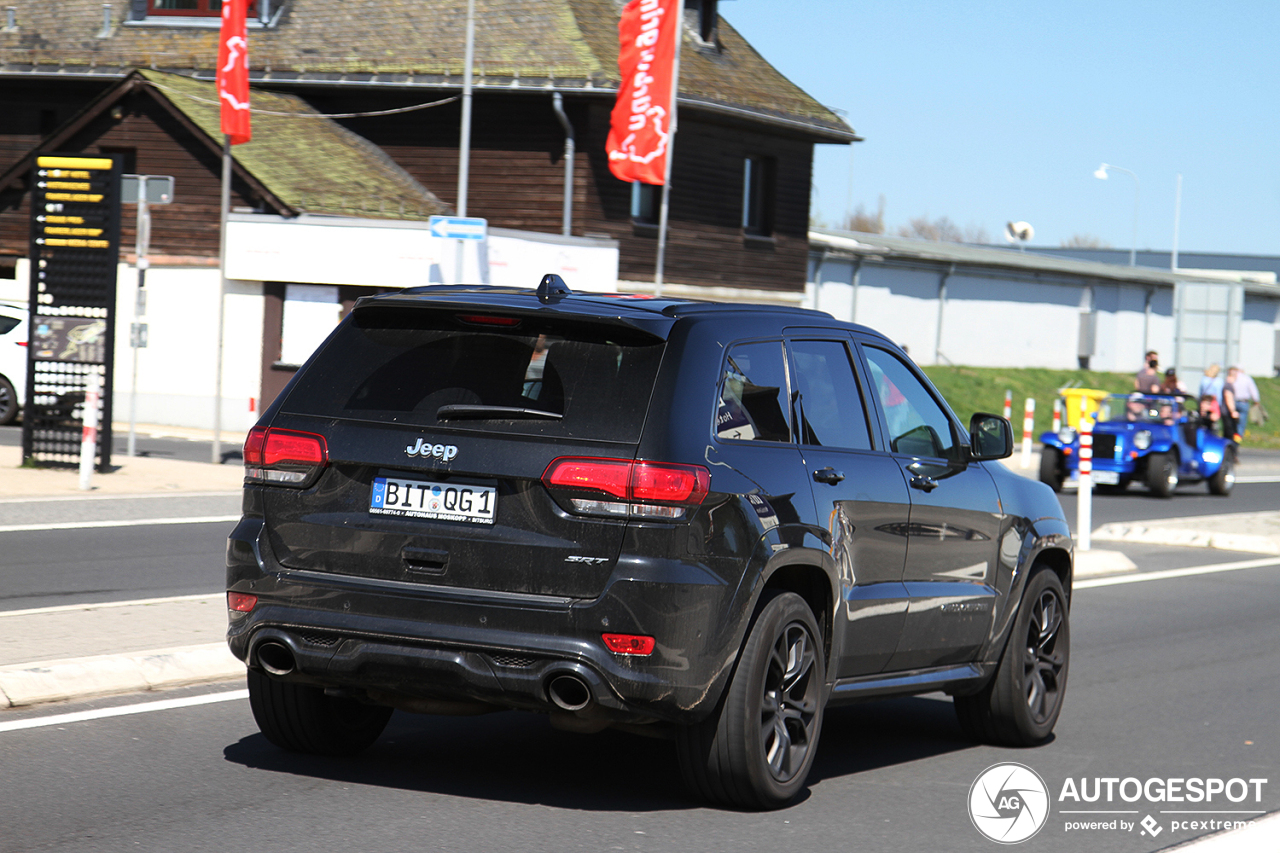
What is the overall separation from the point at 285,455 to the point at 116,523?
9657mm

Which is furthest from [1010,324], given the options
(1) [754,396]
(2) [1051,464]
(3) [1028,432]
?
(1) [754,396]

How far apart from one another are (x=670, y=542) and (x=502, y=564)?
1.81 ft

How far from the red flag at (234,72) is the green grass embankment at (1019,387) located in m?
22.1

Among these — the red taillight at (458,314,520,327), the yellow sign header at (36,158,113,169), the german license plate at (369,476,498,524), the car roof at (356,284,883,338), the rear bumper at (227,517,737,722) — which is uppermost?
the yellow sign header at (36,158,113,169)

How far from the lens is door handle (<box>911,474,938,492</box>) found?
22.0ft

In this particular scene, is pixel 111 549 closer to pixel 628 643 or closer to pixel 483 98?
pixel 628 643

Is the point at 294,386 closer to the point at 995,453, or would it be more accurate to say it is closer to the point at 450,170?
the point at 995,453

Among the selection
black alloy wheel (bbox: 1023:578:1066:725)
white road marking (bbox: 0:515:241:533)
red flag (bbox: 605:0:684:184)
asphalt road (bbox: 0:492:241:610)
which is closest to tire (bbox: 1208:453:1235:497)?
red flag (bbox: 605:0:684:184)

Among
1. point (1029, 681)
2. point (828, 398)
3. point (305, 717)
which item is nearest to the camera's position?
point (305, 717)

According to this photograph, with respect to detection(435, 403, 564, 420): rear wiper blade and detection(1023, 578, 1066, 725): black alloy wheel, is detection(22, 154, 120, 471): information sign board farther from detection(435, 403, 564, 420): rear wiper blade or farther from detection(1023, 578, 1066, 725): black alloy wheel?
detection(435, 403, 564, 420): rear wiper blade

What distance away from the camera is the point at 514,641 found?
17.5 ft

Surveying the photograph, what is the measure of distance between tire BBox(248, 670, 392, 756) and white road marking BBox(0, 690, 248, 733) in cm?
95

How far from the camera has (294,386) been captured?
593 cm

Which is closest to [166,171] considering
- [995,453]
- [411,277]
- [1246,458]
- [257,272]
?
[257,272]
